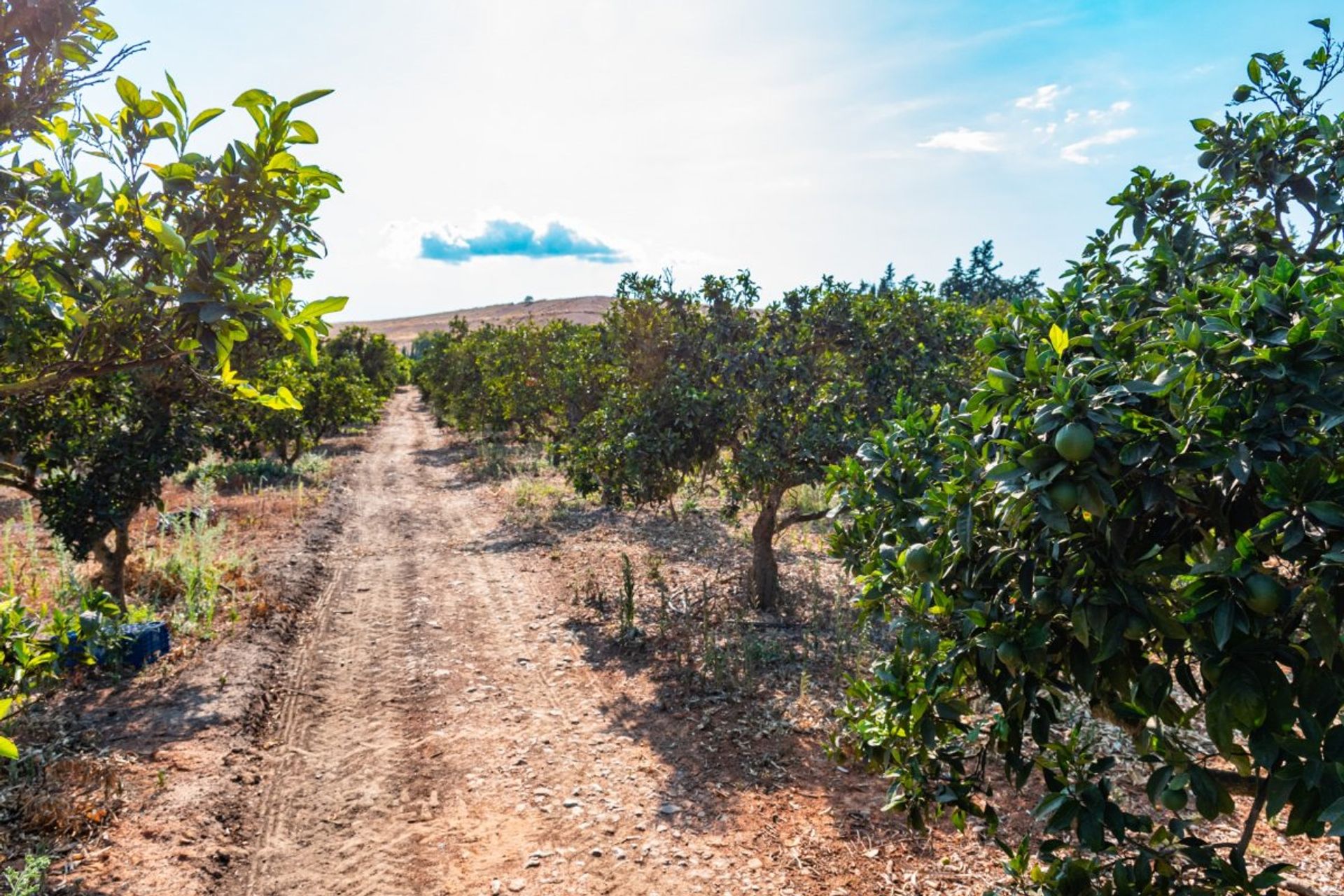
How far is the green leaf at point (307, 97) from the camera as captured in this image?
9.84 ft

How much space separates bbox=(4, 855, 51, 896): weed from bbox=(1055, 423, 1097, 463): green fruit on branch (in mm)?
A: 5724

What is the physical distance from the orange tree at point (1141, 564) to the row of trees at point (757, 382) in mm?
5917

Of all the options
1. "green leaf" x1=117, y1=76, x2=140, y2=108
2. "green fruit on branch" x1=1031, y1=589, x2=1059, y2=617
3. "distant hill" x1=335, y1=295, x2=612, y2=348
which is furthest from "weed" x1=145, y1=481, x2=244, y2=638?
"distant hill" x1=335, y1=295, x2=612, y2=348

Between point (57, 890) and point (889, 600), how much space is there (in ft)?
18.9

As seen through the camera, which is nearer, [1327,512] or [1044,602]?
[1327,512]

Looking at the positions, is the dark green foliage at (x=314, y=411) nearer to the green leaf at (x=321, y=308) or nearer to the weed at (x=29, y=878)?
the weed at (x=29, y=878)

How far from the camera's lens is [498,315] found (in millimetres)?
121938

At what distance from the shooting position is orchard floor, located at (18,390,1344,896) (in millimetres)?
5211

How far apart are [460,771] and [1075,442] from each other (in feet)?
20.5

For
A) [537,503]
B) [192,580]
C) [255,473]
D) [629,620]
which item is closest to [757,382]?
[629,620]

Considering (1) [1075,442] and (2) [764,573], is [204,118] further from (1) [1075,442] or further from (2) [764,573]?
(2) [764,573]

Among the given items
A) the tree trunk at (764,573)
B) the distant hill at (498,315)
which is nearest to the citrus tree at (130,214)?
the tree trunk at (764,573)

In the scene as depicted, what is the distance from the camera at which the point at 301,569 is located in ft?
42.0

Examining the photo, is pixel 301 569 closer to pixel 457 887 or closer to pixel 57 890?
pixel 57 890
